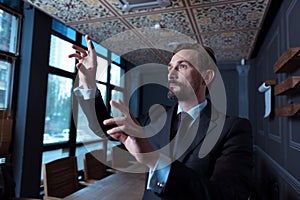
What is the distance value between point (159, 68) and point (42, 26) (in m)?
2.84

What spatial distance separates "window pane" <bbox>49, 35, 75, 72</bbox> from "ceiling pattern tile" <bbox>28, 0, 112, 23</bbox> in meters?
0.34

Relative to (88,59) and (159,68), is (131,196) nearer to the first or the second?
(88,59)

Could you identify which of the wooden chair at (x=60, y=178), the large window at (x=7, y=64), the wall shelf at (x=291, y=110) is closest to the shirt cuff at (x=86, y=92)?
the wooden chair at (x=60, y=178)

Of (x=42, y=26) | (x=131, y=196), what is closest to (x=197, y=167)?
(x=131, y=196)

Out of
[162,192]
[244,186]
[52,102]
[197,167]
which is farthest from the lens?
[52,102]

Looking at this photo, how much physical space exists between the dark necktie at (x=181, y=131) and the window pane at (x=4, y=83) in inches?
79.0

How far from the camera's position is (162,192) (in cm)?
50

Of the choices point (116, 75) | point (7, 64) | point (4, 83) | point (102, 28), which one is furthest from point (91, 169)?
point (116, 75)

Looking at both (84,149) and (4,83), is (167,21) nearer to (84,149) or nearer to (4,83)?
(4,83)

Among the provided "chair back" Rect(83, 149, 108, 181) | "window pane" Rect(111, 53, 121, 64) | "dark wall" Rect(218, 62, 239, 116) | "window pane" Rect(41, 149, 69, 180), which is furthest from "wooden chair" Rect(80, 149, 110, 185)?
"dark wall" Rect(218, 62, 239, 116)

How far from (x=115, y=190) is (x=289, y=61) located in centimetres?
149

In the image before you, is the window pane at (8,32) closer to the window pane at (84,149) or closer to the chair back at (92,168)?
the chair back at (92,168)

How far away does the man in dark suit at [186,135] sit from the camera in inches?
19.9

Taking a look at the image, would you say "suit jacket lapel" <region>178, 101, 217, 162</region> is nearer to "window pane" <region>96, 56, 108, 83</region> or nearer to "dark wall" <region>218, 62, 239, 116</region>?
"window pane" <region>96, 56, 108, 83</region>
